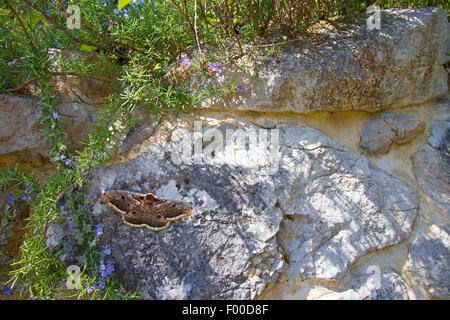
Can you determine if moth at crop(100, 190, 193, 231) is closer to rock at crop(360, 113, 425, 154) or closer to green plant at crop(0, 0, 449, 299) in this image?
green plant at crop(0, 0, 449, 299)

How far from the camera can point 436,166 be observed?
239 centimetres

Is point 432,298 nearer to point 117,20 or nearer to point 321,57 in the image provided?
point 321,57

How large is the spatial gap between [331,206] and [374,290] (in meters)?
0.53

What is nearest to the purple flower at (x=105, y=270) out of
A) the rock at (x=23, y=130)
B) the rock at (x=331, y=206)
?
the rock at (x=23, y=130)

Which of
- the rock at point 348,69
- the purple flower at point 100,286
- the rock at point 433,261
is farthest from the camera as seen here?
the rock at point 348,69

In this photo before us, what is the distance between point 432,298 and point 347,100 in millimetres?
1330

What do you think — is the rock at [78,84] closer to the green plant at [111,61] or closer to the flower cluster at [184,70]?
the green plant at [111,61]

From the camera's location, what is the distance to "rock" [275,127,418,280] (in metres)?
2.13

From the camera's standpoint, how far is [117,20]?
238 cm

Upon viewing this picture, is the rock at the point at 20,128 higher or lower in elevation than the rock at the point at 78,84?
lower

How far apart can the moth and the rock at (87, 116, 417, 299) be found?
0.05 m

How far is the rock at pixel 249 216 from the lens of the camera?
1993 mm

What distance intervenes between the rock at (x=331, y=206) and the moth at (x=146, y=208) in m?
0.63

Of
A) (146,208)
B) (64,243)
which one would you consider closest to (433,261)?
(146,208)
